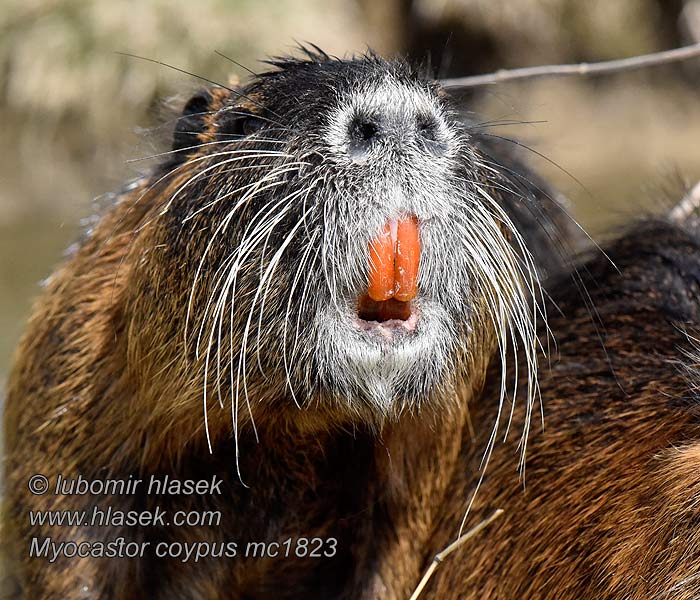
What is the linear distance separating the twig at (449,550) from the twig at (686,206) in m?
1.10

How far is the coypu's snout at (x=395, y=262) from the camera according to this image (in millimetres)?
2342

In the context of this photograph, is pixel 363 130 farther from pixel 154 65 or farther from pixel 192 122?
pixel 154 65

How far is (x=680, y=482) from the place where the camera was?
2.64m

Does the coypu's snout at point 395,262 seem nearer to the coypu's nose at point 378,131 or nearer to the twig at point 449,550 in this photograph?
the coypu's nose at point 378,131

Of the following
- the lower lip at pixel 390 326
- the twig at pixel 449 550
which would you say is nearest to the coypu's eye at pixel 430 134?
the lower lip at pixel 390 326

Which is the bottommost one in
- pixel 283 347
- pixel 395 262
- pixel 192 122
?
pixel 283 347

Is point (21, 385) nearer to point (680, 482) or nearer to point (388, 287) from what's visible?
point (388, 287)

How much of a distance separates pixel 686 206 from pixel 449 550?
1.40 meters

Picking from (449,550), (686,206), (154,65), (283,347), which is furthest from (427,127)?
(154,65)

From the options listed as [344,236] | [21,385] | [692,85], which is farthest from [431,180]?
[692,85]

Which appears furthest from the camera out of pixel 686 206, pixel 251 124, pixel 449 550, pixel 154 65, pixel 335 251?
pixel 154 65

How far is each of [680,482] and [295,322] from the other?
970mm

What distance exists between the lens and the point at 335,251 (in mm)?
2350

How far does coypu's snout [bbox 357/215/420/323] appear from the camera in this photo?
2.34m
